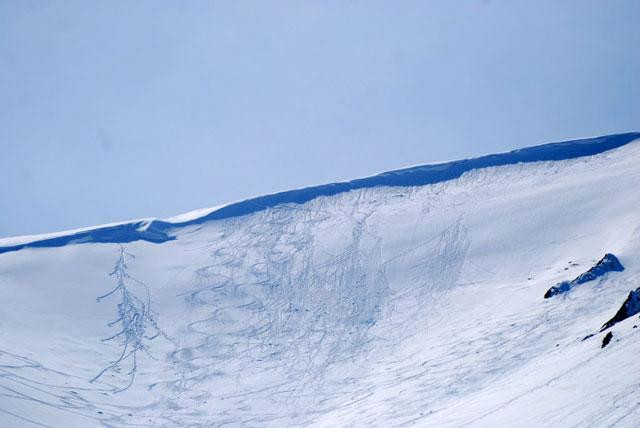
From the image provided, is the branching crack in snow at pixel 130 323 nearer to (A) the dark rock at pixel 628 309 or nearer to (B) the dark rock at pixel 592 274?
(B) the dark rock at pixel 592 274

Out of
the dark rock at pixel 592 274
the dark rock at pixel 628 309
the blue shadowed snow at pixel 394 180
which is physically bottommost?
the dark rock at pixel 628 309

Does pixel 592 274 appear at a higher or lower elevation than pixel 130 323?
lower

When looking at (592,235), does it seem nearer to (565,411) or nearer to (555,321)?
(555,321)

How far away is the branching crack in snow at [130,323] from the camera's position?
36.2m

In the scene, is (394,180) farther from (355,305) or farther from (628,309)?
(628,309)

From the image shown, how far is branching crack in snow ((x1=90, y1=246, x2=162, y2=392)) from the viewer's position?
119ft

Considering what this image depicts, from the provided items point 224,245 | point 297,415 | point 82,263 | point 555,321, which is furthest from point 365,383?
point 82,263

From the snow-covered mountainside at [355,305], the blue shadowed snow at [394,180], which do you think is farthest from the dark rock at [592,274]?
the blue shadowed snow at [394,180]

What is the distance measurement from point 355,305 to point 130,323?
10755mm

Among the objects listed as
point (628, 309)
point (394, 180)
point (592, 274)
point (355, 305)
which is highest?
point (394, 180)

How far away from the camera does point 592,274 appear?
34125mm

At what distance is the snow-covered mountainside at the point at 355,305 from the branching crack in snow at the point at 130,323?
0.33 ft

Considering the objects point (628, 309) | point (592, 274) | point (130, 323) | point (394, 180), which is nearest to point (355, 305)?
point (130, 323)

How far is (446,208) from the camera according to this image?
146 feet
